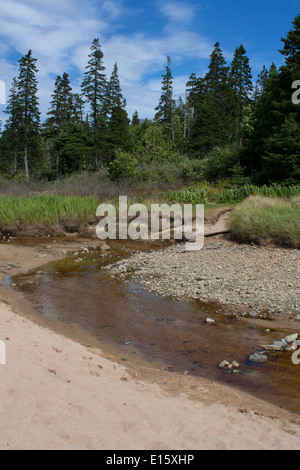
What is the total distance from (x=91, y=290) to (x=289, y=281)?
13.4 ft

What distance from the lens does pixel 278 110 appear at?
18.0 m

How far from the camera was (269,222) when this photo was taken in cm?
1066

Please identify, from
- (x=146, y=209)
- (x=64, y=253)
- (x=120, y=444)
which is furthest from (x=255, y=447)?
(x=146, y=209)

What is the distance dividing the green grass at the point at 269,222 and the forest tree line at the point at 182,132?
5776mm

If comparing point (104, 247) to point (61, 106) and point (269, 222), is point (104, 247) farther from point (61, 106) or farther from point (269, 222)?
point (61, 106)

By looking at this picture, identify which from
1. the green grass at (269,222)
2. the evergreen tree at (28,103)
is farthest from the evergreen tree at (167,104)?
the green grass at (269,222)

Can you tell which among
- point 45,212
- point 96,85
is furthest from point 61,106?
point 45,212

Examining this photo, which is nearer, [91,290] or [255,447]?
[255,447]

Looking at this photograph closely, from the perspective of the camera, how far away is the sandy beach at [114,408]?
261 cm

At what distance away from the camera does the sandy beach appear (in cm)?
261

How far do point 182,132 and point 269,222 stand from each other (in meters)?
45.0

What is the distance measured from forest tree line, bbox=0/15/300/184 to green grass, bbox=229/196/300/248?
18.9 feet

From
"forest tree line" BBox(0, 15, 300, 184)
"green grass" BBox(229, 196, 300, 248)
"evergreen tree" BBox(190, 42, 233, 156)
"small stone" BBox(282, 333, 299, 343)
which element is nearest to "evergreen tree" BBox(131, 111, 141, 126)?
"forest tree line" BBox(0, 15, 300, 184)

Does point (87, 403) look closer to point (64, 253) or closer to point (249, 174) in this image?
point (64, 253)
